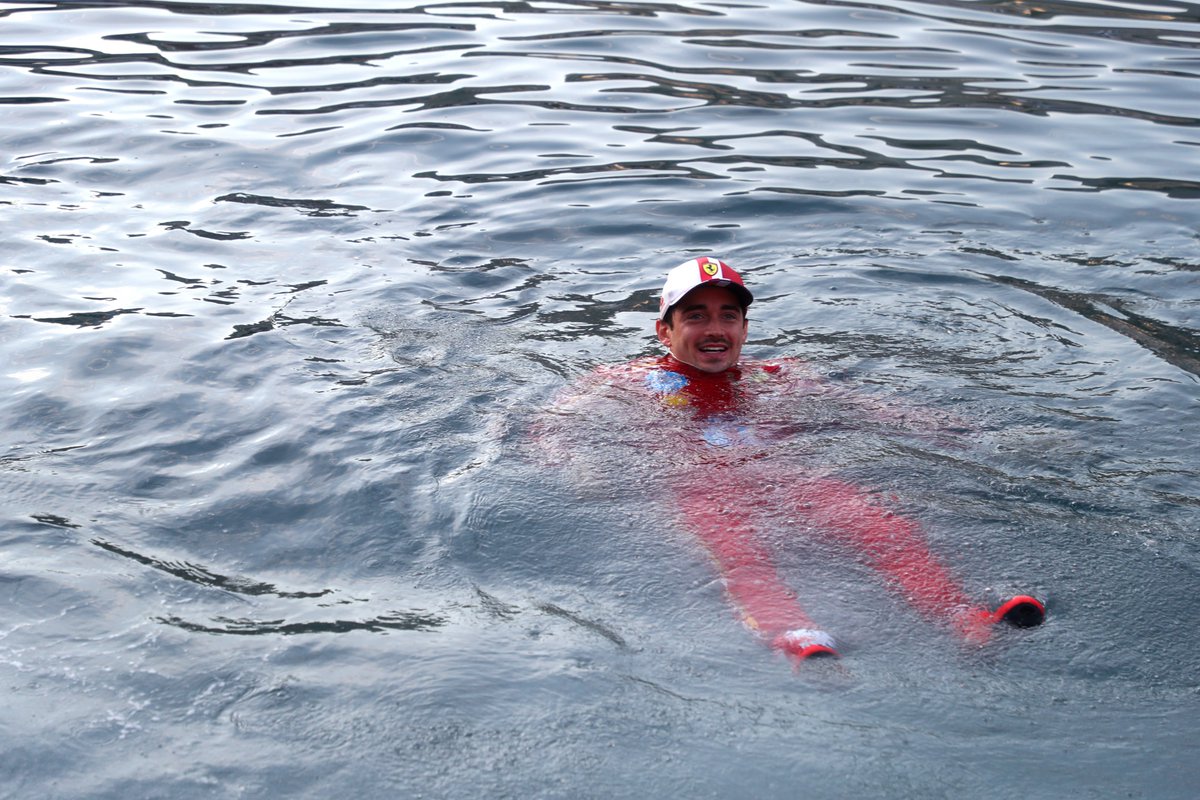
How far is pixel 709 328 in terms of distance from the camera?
23.6ft

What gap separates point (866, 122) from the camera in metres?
12.8

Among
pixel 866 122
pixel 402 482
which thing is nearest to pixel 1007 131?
pixel 866 122

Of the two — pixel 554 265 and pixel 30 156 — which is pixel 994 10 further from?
pixel 30 156

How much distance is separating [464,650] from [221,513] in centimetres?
173

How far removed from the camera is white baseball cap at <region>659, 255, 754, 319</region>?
716cm

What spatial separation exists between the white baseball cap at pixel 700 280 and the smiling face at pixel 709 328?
4cm

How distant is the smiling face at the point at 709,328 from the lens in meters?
7.20

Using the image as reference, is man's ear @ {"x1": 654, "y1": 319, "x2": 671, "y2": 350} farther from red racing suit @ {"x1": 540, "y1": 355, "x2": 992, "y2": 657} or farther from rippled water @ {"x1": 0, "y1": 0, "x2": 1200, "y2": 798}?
rippled water @ {"x1": 0, "y1": 0, "x2": 1200, "y2": 798}

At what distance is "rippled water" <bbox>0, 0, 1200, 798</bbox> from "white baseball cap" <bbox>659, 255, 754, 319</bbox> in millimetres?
785

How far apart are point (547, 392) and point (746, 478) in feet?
5.47

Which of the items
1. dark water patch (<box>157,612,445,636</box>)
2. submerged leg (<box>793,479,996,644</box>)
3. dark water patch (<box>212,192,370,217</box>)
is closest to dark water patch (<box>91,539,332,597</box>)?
dark water patch (<box>157,612,445,636</box>)

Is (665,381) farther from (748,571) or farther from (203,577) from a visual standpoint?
(203,577)

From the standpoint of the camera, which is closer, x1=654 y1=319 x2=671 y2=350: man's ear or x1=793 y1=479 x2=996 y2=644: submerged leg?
x1=793 y1=479 x2=996 y2=644: submerged leg

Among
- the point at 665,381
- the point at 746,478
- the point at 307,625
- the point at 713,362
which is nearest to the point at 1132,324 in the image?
the point at 713,362
